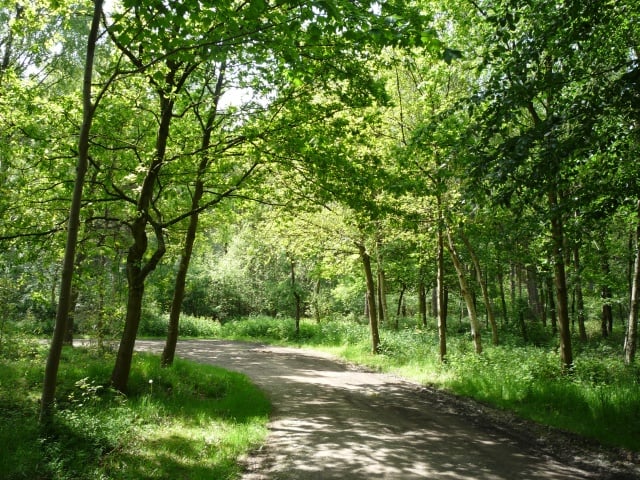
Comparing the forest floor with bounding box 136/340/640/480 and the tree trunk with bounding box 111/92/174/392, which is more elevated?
the tree trunk with bounding box 111/92/174/392

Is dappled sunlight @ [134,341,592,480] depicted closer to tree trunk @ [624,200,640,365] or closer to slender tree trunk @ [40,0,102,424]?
slender tree trunk @ [40,0,102,424]

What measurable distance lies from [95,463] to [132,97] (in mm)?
6761

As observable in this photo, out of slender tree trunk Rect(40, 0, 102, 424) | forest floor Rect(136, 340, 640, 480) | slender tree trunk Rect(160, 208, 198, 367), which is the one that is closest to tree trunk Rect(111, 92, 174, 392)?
slender tree trunk Rect(160, 208, 198, 367)

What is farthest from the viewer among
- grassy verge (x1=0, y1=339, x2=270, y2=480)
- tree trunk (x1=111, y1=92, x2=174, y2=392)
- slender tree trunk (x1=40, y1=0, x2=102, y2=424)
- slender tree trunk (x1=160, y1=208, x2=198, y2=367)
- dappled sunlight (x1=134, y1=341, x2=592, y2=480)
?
slender tree trunk (x1=160, y1=208, x2=198, y2=367)

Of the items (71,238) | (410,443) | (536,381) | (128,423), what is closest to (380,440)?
(410,443)

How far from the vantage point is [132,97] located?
9164 mm

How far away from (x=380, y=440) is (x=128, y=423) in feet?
14.3

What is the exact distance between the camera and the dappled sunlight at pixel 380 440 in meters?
6.62

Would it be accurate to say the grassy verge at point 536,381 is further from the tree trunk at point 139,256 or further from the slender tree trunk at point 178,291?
the tree trunk at point 139,256

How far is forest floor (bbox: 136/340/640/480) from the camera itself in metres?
6.65

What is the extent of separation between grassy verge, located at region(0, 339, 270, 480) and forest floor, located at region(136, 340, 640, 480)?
702 millimetres

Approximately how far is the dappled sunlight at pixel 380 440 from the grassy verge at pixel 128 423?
743 millimetres

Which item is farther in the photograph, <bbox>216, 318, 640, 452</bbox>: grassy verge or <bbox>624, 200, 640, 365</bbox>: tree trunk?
<bbox>624, 200, 640, 365</bbox>: tree trunk

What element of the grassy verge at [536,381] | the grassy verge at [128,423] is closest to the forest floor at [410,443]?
the grassy verge at [536,381]
